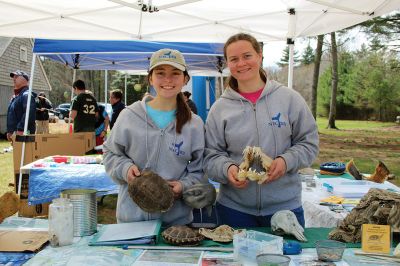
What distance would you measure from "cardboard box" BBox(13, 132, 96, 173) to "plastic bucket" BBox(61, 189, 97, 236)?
146 inches

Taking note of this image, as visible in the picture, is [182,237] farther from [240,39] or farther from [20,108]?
[20,108]

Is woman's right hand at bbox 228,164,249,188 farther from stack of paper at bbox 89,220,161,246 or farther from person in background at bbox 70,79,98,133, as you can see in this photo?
person in background at bbox 70,79,98,133

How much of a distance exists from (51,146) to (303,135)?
435 cm

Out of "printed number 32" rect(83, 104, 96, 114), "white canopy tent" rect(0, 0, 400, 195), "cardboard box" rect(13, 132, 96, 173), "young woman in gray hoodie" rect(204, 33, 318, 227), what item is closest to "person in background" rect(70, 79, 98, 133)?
"printed number 32" rect(83, 104, 96, 114)

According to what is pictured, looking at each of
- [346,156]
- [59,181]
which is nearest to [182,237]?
[59,181]

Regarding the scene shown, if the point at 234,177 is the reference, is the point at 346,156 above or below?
below

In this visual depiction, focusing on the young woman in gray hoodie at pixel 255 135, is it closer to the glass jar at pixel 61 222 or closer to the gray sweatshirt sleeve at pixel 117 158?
the gray sweatshirt sleeve at pixel 117 158

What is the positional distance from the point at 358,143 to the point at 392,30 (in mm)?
4068

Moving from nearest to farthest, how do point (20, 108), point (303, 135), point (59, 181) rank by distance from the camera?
point (303, 135), point (59, 181), point (20, 108)

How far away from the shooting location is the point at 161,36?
550 centimetres

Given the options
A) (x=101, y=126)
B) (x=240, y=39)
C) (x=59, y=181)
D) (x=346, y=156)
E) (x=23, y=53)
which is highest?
(x=23, y=53)

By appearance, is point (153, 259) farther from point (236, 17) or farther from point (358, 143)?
point (358, 143)

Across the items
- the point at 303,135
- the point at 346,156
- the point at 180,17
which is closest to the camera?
the point at 303,135

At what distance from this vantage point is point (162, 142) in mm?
2027
